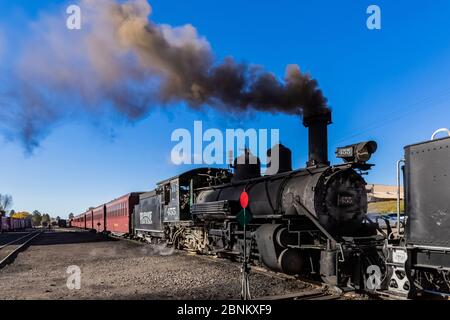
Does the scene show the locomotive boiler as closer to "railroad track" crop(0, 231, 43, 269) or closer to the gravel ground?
the gravel ground

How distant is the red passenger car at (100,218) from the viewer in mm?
42141

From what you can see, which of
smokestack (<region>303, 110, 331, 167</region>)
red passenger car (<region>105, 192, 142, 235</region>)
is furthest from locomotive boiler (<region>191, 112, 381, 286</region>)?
red passenger car (<region>105, 192, 142, 235</region>)

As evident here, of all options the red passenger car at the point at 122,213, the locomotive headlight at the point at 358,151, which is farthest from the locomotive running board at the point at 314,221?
the red passenger car at the point at 122,213

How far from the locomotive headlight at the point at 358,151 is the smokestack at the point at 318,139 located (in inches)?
41.4

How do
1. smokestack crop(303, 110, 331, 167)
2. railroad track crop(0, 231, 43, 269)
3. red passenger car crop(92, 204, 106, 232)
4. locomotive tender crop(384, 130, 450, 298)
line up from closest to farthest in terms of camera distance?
locomotive tender crop(384, 130, 450, 298), smokestack crop(303, 110, 331, 167), railroad track crop(0, 231, 43, 269), red passenger car crop(92, 204, 106, 232)

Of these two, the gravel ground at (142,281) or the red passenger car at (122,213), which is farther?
the red passenger car at (122,213)

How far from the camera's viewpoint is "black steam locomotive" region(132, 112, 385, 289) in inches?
321

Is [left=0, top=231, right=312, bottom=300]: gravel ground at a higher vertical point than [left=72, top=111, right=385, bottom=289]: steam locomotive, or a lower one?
lower

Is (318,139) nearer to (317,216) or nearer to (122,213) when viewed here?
(317,216)

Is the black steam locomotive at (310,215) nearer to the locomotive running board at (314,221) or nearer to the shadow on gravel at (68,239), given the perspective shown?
the locomotive running board at (314,221)

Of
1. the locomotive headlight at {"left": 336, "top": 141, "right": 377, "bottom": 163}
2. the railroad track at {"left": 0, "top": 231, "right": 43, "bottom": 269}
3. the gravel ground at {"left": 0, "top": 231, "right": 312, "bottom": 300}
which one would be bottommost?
the railroad track at {"left": 0, "top": 231, "right": 43, "bottom": 269}
